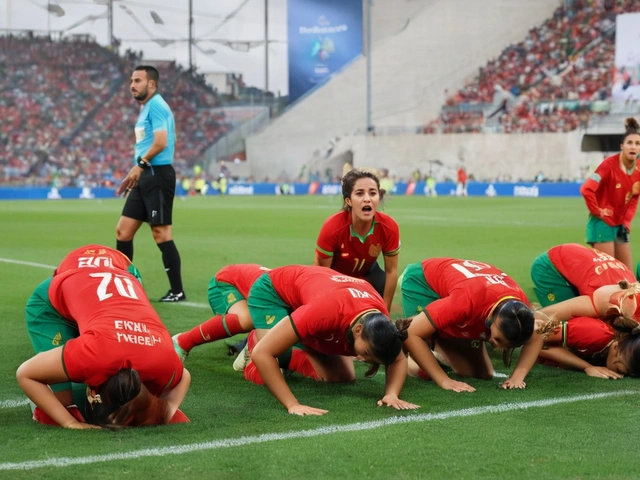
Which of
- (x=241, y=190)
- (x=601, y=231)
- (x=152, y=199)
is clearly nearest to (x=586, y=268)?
(x=601, y=231)

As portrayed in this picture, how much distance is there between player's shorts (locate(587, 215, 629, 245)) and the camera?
30.9ft

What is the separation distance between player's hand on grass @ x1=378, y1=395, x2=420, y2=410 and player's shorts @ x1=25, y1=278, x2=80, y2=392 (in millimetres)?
1669

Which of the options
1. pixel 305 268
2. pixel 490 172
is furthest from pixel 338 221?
Answer: pixel 490 172

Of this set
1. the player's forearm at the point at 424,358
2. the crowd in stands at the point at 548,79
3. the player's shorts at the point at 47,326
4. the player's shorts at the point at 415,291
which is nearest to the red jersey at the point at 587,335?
the player's shorts at the point at 415,291

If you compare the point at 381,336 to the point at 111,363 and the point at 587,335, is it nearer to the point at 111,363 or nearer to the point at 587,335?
the point at 111,363

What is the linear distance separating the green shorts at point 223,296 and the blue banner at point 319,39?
52.9 m

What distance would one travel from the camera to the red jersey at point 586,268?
6.34m

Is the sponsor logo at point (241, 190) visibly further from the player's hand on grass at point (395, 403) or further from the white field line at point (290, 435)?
the player's hand on grass at point (395, 403)

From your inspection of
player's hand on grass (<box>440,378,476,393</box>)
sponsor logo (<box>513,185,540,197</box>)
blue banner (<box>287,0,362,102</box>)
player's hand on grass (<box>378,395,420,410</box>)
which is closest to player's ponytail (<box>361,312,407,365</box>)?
player's hand on grass (<box>378,395,420,410</box>)

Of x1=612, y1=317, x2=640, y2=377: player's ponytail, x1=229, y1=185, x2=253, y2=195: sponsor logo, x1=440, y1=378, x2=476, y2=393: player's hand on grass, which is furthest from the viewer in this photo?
x1=229, y1=185, x2=253, y2=195: sponsor logo

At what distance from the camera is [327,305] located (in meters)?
4.89

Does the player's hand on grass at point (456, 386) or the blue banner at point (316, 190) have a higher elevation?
the player's hand on grass at point (456, 386)

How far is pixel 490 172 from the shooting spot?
1841 inches

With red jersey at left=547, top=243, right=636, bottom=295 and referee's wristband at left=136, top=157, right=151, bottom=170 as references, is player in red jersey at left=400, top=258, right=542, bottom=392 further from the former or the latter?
referee's wristband at left=136, top=157, right=151, bottom=170
